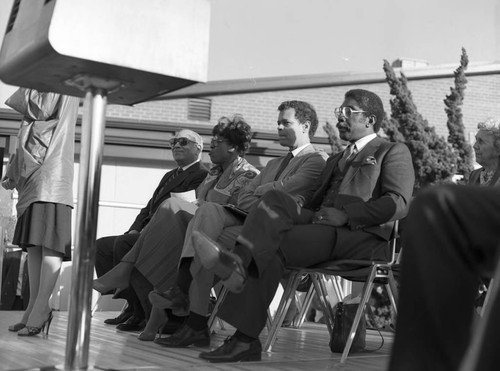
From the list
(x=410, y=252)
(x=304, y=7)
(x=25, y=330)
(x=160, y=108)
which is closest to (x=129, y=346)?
(x=25, y=330)

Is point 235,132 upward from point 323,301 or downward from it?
upward

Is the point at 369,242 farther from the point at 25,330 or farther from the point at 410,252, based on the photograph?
the point at 410,252

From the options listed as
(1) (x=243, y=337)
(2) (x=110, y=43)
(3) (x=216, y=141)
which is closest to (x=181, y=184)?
(3) (x=216, y=141)

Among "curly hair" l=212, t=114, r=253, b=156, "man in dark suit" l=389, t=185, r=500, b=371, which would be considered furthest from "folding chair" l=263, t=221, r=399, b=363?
"man in dark suit" l=389, t=185, r=500, b=371

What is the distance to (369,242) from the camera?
3.70m

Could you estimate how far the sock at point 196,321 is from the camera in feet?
13.0

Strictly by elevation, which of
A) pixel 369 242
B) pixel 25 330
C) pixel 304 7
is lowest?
pixel 25 330

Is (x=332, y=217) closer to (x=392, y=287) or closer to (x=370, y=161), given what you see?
(x=370, y=161)

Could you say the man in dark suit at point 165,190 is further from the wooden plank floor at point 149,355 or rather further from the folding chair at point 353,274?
the folding chair at point 353,274

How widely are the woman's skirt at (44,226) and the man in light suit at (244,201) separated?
68 cm

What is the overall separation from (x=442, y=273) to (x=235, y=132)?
389cm

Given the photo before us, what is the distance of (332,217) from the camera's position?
366 cm

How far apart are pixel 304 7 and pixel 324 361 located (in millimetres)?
18772

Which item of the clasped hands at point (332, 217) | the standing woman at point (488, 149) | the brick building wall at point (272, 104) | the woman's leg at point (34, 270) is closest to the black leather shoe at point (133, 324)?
the woman's leg at point (34, 270)
